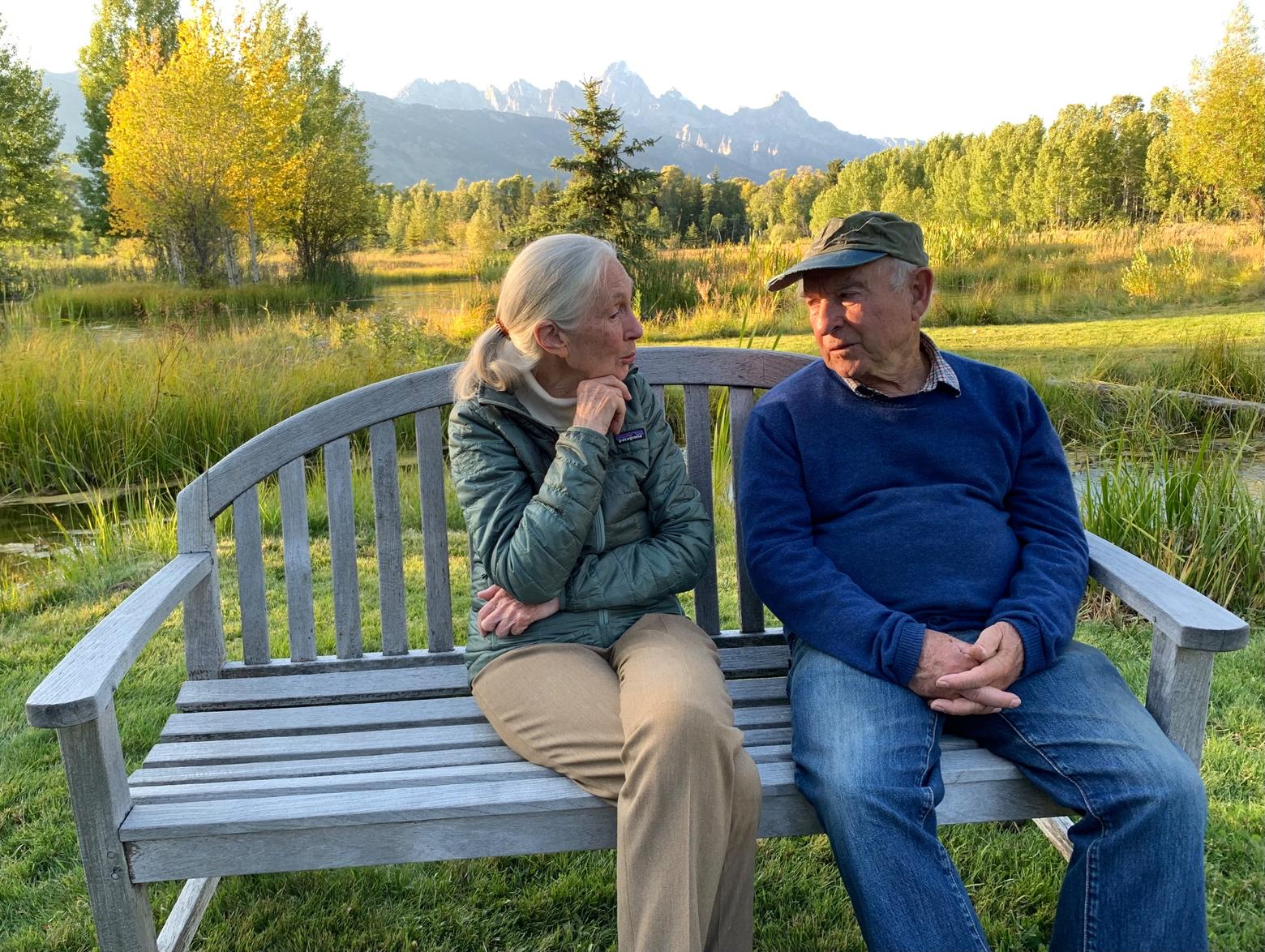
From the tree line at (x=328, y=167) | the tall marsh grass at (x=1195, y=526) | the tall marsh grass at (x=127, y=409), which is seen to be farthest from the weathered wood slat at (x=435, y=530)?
the tree line at (x=328, y=167)

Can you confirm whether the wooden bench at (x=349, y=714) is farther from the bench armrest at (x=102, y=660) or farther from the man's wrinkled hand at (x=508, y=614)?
the man's wrinkled hand at (x=508, y=614)

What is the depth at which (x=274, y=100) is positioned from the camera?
80.2 ft

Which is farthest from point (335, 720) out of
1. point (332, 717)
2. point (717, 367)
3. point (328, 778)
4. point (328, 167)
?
point (328, 167)

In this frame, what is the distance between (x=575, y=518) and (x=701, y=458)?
605 millimetres

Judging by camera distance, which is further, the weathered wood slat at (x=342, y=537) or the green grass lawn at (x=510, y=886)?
the weathered wood slat at (x=342, y=537)

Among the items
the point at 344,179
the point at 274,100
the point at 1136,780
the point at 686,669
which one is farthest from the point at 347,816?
the point at 344,179

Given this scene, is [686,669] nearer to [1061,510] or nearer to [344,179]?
[1061,510]

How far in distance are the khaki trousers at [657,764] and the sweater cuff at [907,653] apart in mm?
330

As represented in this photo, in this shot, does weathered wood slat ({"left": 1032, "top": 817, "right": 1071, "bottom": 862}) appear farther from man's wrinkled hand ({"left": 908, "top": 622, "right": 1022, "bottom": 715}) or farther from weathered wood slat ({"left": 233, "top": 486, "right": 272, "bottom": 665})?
weathered wood slat ({"left": 233, "top": 486, "right": 272, "bottom": 665})

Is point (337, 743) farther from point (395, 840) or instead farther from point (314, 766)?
point (395, 840)

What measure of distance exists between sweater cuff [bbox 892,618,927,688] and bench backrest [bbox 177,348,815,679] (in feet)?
1.84

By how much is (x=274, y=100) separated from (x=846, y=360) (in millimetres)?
26320

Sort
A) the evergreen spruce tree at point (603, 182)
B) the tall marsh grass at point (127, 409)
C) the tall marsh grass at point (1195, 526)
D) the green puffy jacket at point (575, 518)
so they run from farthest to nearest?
the evergreen spruce tree at point (603, 182) → the tall marsh grass at point (127, 409) → the tall marsh grass at point (1195, 526) → the green puffy jacket at point (575, 518)

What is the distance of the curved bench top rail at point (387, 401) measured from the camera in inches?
84.9
